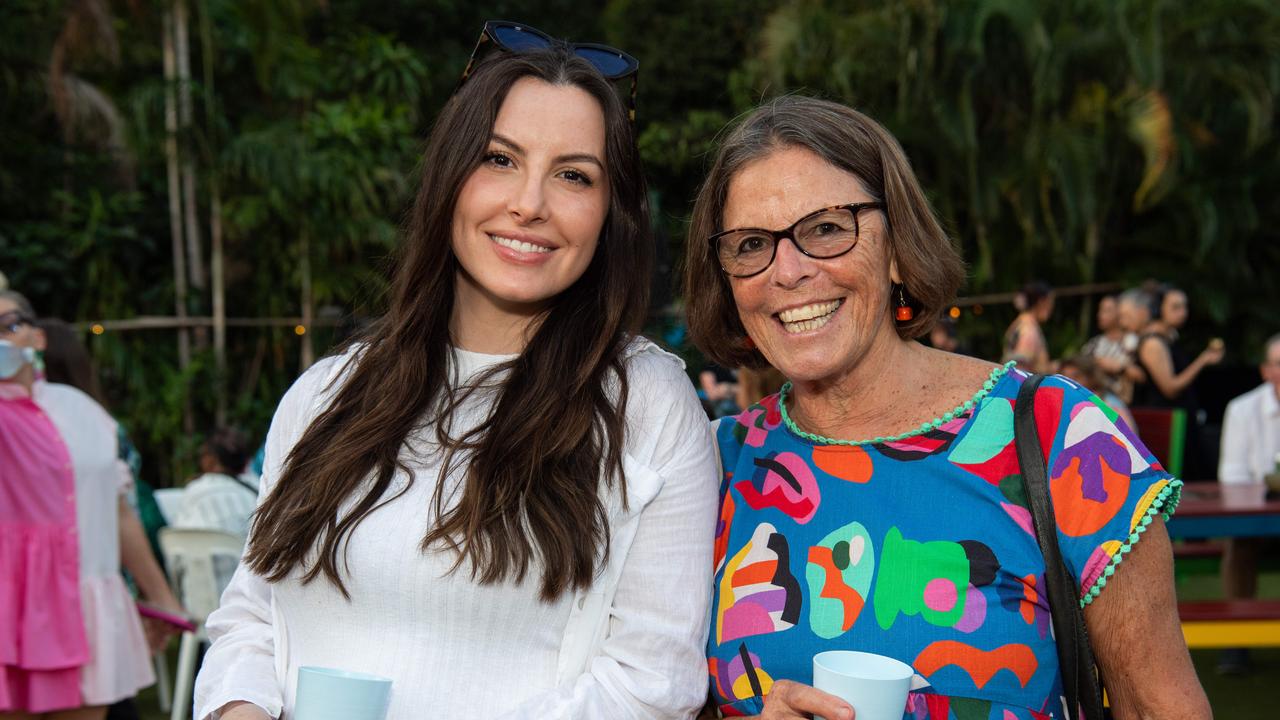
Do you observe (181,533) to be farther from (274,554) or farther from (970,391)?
(970,391)

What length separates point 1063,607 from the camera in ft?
5.82

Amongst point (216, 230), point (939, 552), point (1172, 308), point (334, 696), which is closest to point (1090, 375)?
point (1172, 308)

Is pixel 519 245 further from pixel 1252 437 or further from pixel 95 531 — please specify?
pixel 1252 437

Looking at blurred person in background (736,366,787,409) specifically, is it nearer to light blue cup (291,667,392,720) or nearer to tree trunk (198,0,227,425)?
light blue cup (291,667,392,720)

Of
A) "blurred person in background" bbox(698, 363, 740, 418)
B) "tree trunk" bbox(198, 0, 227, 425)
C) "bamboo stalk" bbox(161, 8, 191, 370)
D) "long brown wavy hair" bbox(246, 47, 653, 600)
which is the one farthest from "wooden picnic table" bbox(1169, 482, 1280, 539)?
"bamboo stalk" bbox(161, 8, 191, 370)

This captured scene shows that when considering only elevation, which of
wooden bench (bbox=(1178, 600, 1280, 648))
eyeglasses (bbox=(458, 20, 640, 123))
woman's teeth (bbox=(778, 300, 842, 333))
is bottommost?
wooden bench (bbox=(1178, 600, 1280, 648))

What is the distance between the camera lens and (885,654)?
1843 mm

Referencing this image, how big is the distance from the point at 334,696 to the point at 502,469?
18.7 inches

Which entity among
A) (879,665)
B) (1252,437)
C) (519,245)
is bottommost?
(1252,437)

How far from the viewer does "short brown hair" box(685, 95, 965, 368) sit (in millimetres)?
2021

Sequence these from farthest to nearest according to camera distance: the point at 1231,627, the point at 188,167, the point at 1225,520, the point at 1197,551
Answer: the point at 188,167 < the point at 1197,551 < the point at 1225,520 < the point at 1231,627

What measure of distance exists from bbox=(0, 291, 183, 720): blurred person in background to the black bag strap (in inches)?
145

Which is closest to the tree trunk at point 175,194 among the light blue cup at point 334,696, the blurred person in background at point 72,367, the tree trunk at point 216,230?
the tree trunk at point 216,230

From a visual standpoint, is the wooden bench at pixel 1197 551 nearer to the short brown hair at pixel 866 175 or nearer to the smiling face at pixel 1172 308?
the smiling face at pixel 1172 308
